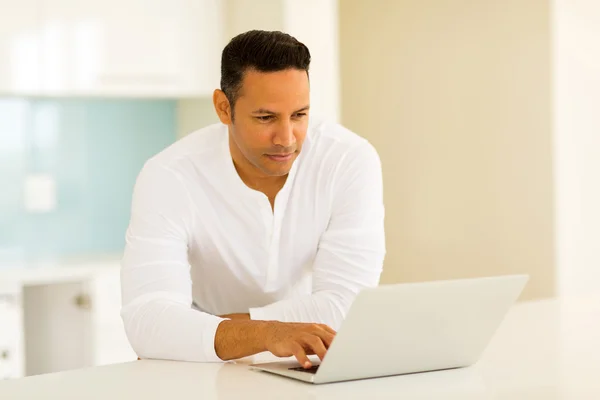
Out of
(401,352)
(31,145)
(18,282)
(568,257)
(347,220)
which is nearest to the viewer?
(401,352)

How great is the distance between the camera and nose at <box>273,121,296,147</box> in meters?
2.07

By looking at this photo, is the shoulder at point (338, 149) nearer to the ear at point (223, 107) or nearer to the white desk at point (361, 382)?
the ear at point (223, 107)

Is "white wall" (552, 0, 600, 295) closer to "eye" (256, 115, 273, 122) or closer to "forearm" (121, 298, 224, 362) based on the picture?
"eye" (256, 115, 273, 122)

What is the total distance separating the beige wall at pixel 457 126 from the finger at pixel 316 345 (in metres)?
2.86

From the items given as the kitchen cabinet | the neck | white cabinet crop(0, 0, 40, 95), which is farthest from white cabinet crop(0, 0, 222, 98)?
the neck

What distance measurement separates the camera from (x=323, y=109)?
439cm

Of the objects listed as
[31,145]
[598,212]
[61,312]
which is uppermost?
[31,145]

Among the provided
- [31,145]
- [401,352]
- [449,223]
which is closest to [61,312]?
[31,145]

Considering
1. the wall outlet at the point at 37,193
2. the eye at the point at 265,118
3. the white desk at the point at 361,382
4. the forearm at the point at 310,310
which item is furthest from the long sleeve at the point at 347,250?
the wall outlet at the point at 37,193

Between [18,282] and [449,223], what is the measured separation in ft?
6.87

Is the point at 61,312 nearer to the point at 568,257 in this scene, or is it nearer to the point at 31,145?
the point at 31,145

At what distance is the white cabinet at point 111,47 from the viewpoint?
4207 millimetres

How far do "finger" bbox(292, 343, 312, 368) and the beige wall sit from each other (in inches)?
113

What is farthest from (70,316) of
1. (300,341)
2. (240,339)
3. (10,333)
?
(300,341)
